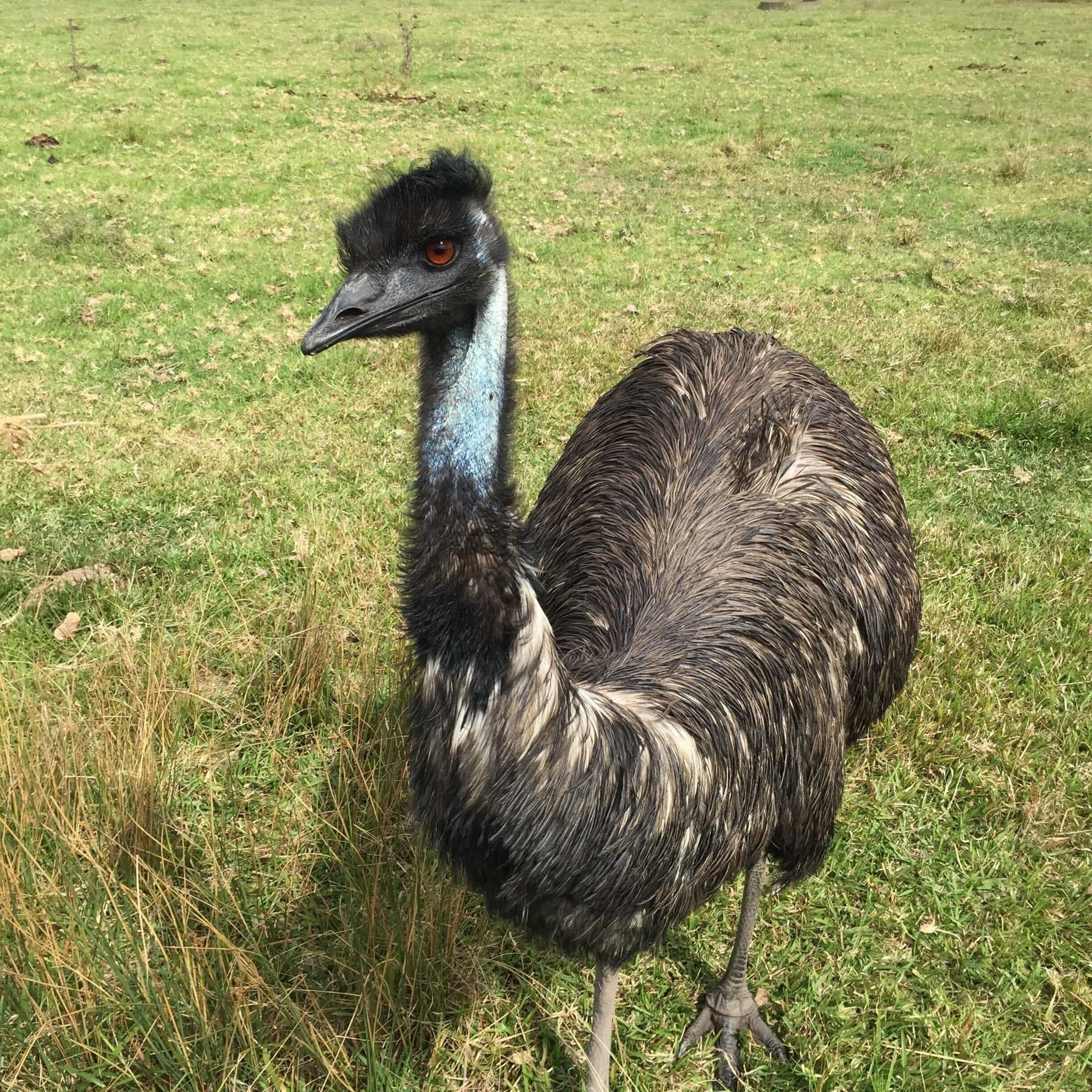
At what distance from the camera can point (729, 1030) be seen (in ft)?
9.87

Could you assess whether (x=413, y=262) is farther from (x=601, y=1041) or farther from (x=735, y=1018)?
(x=735, y=1018)

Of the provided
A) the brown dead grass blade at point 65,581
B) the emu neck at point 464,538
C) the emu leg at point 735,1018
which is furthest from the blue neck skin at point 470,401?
the brown dead grass blade at point 65,581

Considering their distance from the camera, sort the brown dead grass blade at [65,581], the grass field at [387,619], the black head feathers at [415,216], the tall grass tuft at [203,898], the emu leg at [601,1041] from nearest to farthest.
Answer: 1. the black head feathers at [415,216]
2. the tall grass tuft at [203,898]
3. the emu leg at [601,1041]
4. the grass field at [387,619]
5. the brown dead grass blade at [65,581]

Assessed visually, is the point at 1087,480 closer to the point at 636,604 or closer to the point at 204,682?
the point at 636,604

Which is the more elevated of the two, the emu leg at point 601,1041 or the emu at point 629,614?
the emu at point 629,614

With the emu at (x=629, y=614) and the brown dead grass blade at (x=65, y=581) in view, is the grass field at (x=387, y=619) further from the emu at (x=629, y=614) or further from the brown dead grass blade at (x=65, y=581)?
the emu at (x=629, y=614)

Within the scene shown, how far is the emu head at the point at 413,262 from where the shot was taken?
1887mm

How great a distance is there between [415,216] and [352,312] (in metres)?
0.22

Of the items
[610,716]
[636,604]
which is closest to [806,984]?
[636,604]

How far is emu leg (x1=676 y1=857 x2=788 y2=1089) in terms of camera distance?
2967mm

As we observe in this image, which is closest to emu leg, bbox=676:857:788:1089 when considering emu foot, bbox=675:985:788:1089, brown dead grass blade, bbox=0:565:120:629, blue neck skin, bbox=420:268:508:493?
emu foot, bbox=675:985:788:1089

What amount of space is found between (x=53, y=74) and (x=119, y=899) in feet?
54.0

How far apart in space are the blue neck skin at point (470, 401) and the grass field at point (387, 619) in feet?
4.62

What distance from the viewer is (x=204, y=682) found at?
12.5ft
